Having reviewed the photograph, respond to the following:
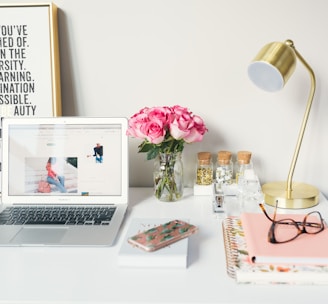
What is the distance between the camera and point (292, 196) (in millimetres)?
1126

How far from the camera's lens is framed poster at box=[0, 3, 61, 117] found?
1.22 metres

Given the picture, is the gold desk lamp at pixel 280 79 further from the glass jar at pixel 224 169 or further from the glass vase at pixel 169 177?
the glass vase at pixel 169 177

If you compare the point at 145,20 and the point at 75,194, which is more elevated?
the point at 145,20

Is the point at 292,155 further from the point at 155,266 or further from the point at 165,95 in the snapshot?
the point at 155,266

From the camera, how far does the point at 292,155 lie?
1.27 meters

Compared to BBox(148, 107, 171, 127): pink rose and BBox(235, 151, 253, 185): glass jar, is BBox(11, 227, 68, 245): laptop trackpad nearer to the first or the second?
BBox(148, 107, 171, 127): pink rose

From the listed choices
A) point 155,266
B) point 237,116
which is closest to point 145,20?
point 237,116

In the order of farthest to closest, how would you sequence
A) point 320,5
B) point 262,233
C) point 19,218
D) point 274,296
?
point 320,5, point 19,218, point 262,233, point 274,296

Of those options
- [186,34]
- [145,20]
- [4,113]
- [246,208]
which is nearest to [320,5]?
[186,34]

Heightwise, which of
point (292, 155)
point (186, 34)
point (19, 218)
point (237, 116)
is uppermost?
point (186, 34)

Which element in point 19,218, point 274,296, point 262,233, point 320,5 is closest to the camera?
point 274,296

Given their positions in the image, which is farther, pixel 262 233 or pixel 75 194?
pixel 75 194

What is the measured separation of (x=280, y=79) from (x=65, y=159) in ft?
1.94

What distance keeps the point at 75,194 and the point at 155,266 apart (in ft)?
1.33
